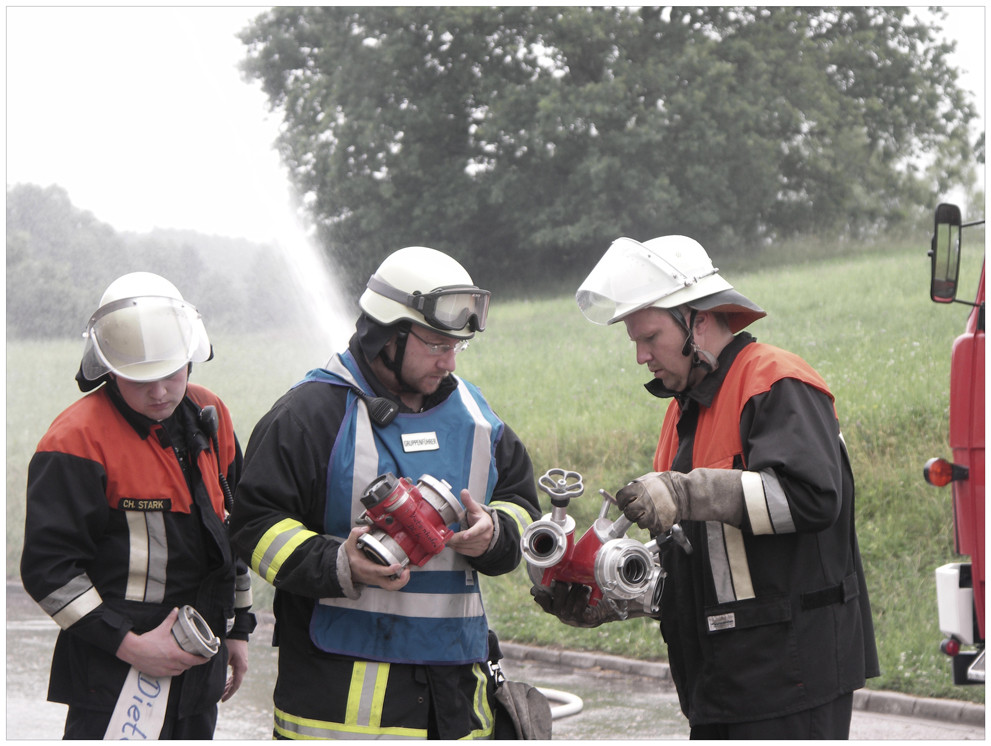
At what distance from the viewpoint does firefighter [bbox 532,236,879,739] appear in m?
2.88

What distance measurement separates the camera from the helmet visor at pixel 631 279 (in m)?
3.24

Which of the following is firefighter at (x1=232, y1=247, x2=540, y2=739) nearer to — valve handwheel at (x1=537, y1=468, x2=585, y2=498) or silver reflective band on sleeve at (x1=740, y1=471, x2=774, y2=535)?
valve handwheel at (x1=537, y1=468, x2=585, y2=498)

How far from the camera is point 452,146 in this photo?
24969mm

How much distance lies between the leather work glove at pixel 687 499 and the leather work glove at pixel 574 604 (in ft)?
1.47

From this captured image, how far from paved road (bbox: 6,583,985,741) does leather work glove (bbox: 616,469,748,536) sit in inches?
145

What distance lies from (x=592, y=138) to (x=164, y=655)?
21.1m

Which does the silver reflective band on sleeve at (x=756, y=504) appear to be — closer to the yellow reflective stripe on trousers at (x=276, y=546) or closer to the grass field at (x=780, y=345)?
the yellow reflective stripe on trousers at (x=276, y=546)

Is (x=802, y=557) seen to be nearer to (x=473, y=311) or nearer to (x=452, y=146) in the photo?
(x=473, y=311)

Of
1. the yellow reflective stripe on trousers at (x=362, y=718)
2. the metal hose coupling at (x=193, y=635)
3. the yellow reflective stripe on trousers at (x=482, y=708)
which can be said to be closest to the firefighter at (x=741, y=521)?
the yellow reflective stripe on trousers at (x=482, y=708)

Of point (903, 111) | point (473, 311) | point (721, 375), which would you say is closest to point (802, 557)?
point (721, 375)

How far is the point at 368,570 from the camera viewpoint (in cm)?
283

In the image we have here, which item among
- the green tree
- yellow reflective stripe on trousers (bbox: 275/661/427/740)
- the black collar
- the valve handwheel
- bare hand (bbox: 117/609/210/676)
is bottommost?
yellow reflective stripe on trousers (bbox: 275/661/427/740)

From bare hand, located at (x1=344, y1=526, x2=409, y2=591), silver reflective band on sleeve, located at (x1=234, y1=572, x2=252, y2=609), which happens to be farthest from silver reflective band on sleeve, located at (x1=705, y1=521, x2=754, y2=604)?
silver reflective band on sleeve, located at (x1=234, y1=572, x2=252, y2=609)

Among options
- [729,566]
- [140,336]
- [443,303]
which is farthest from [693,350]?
[140,336]
